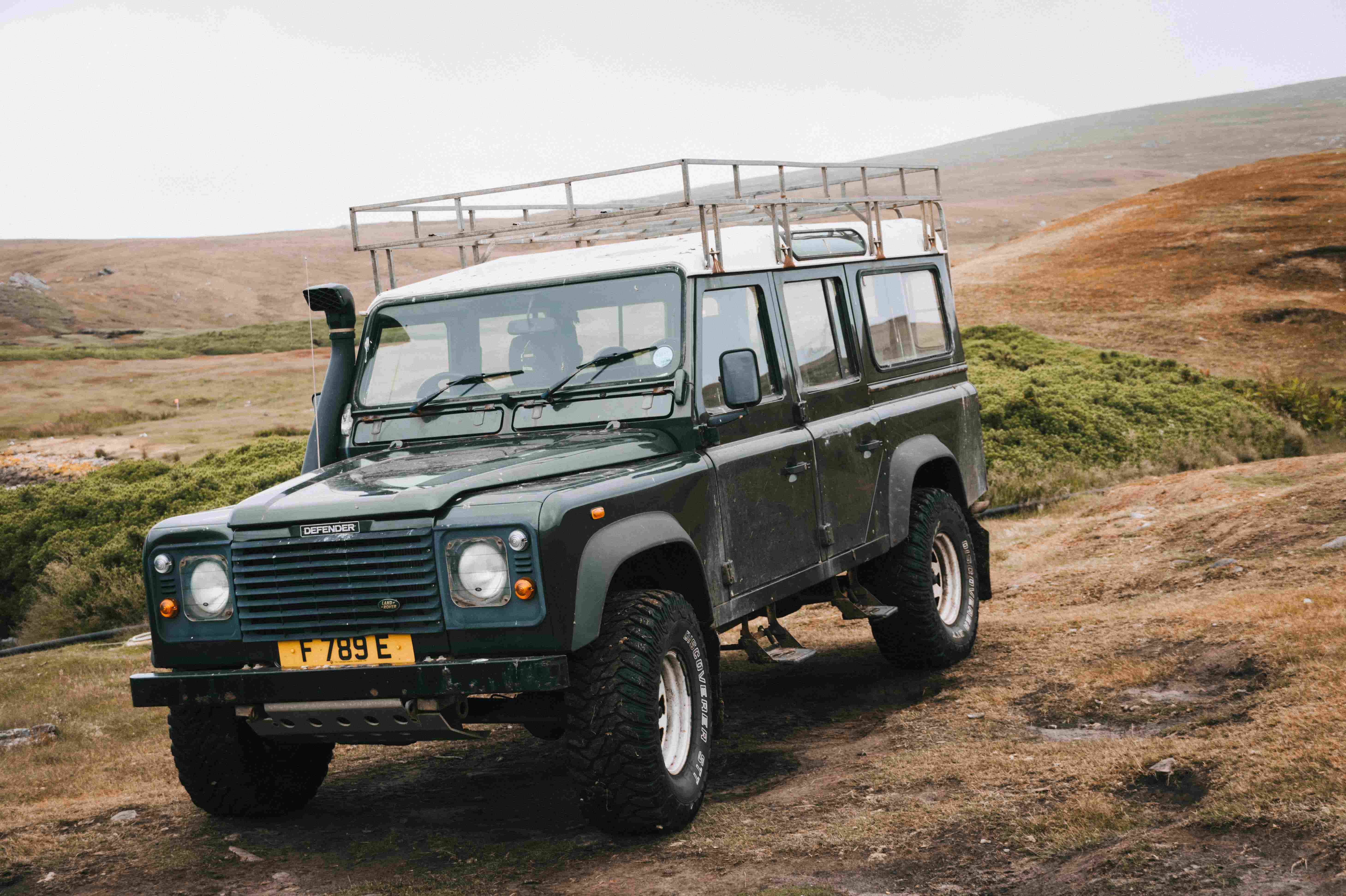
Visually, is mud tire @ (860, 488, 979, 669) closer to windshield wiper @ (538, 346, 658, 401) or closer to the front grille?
windshield wiper @ (538, 346, 658, 401)

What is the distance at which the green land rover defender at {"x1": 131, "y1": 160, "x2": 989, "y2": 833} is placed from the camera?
464cm

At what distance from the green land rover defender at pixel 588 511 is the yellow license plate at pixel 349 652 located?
0.01 m

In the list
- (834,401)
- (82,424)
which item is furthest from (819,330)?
(82,424)

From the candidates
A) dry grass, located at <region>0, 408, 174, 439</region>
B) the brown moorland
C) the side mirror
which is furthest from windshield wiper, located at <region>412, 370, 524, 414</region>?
dry grass, located at <region>0, 408, 174, 439</region>

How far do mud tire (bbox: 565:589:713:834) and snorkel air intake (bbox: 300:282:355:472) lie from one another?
197 centimetres

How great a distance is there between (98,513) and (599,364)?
480 inches

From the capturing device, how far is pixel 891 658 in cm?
759

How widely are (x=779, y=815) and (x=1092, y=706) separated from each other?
6.32 feet

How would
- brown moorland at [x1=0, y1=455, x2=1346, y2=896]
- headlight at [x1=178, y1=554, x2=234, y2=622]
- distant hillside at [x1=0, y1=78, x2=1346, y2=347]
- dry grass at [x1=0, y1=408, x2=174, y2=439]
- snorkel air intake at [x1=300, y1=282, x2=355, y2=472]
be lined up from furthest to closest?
distant hillside at [x1=0, y1=78, x2=1346, y2=347] < dry grass at [x1=0, y1=408, x2=174, y2=439] < snorkel air intake at [x1=300, y1=282, x2=355, y2=472] < headlight at [x1=178, y1=554, x2=234, y2=622] < brown moorland at [x1=0, y1=455, x2=1346, y2=896]

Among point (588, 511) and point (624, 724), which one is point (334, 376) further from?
point (624, 724)

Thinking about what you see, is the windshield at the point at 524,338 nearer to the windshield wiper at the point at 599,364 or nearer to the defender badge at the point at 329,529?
the windshield wiper at the point at 599,364

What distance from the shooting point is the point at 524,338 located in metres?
6.02

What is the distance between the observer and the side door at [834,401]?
658 centimetres

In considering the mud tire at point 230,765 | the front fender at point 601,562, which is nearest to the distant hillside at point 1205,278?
the front fender at point 601,562
